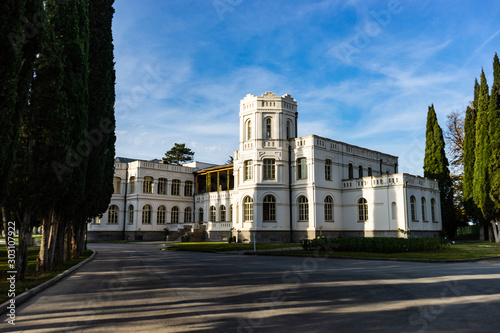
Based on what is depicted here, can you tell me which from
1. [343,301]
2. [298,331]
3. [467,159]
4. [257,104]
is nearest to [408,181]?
[467,159]

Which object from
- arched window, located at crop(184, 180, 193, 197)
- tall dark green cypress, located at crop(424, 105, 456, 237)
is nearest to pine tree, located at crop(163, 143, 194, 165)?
arched window, located at crop(184, 180, 193, 197)

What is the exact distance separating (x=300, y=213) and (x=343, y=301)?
1161 inches

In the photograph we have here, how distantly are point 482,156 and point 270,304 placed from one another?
35.4m

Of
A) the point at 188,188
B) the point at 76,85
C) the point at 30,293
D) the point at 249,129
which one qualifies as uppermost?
the point at 249,129

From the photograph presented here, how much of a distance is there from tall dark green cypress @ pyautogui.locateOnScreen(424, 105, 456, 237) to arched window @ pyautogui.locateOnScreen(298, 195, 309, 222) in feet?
49.5

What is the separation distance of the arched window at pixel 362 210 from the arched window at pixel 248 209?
10514 mm

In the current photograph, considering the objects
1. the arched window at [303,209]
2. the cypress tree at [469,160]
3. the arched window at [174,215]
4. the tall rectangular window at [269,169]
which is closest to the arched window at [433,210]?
the cypress tree at [469,160]

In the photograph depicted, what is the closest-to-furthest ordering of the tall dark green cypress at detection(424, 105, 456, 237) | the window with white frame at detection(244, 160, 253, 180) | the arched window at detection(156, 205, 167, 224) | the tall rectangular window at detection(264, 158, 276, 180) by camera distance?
the tall rectangular window at detection(264, 158, 276, 180) < the window with white frame at detection(244, 160, 253, 180) < the tall dark green cypress at detection(424, 105, 456, 237) < the arched window at detection(156, 205, 167, 224)

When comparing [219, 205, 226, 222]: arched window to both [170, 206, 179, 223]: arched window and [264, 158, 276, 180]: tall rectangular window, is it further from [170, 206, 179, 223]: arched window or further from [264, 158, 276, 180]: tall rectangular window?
[264, 158, 276, 180]: tall rectangular window

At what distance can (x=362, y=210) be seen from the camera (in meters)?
37.5

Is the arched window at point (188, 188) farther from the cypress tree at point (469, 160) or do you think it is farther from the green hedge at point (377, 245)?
the cypress tree at point (469, 160)

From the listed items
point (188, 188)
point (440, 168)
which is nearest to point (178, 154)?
point (188, 188)

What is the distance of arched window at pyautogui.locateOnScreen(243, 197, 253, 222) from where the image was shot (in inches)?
1474

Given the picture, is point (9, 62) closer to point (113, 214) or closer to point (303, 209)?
point (303, 209)
